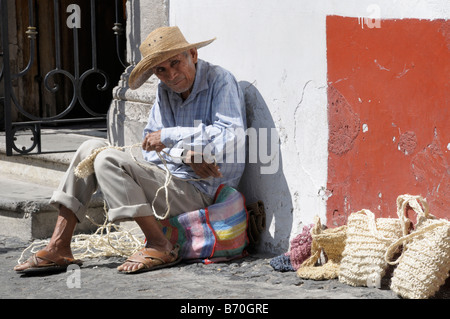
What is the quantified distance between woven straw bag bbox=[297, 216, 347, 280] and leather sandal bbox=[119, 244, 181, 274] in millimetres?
719

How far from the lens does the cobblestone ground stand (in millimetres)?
4062

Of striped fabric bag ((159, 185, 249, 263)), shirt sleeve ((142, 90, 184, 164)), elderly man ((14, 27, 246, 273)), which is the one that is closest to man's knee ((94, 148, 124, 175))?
elderly man ((14, 27, 246, 273))

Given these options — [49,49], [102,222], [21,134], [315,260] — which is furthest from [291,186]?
[49,49]

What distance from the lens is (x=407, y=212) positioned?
4.03 meters

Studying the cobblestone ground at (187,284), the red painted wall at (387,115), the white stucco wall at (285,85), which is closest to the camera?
the red painted wall at (387,115)

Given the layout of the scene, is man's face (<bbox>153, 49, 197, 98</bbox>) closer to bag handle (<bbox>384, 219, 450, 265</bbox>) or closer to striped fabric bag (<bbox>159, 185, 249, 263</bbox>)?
striped fabric bag (<bbox>159, 185, 249, 263</bbox>)

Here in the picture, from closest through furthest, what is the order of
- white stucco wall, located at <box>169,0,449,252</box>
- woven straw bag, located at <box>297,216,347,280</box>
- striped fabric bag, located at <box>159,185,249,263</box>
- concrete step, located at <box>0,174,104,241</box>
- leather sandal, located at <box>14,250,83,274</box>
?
woven straw bag, located at <box>297,216,347,280</box> → white stucco wall, located at <box>169,0,449,252</box> → leather sandal, located at <box>14,250,83,274</box> → striped fabric bag, located at <box>159,185,249,263</box> → concrete step, located at <box>0,174,104,241</box>

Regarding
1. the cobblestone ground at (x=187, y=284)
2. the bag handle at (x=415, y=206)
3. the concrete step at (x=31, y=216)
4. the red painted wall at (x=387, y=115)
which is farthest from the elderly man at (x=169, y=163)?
the bag handle at (x=415, y=206)

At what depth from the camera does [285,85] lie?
4648 millimetres

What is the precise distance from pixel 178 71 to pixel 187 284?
119 cm

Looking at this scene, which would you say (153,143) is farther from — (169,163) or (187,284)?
(187,284)

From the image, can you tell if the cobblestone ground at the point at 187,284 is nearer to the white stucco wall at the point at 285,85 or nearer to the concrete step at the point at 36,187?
the white stucco wall at the point at 285,85

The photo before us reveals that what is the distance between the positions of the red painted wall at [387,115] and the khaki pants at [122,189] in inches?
33.0

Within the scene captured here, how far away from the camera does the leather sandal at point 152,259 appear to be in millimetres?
4555
